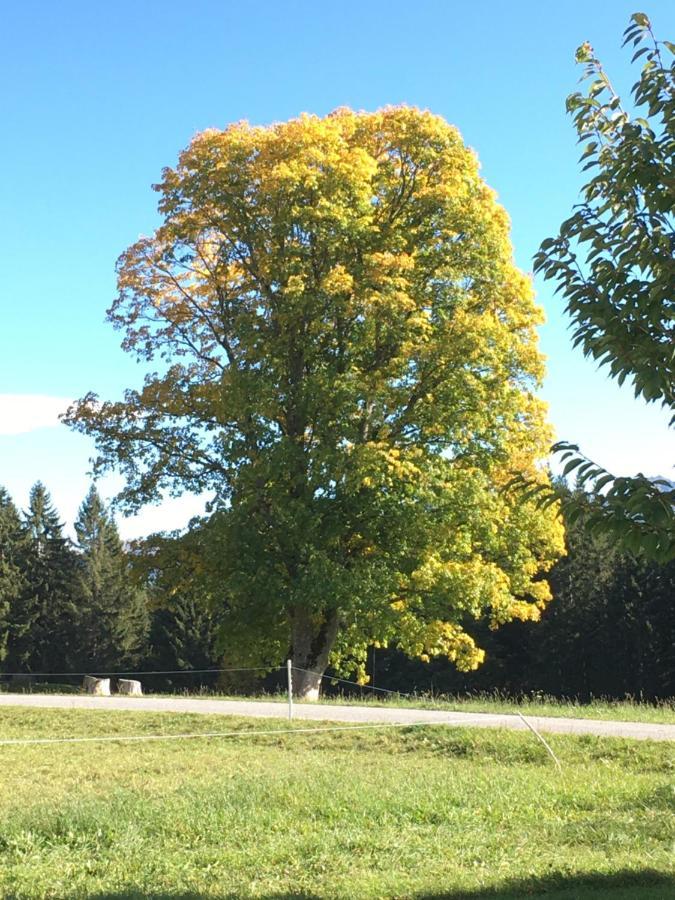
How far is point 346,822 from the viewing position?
8297 millimetres

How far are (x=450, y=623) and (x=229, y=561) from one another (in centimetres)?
543

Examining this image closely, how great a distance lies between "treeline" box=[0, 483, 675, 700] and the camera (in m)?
23.6

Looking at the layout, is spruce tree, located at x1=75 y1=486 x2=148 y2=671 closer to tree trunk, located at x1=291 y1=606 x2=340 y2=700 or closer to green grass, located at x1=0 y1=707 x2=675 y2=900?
tree trunk, located at x1=291 y1=606 x2=340 y2=700

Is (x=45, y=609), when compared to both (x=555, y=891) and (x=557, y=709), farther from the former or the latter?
(x=555, y=891)

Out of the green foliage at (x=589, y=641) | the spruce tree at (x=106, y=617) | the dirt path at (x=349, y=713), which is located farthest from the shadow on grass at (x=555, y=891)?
the spruce tree at (x=106, y=617)

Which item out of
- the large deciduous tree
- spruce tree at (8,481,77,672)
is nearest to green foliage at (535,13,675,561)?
the large deciduous tree

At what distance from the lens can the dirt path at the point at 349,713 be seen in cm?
1421

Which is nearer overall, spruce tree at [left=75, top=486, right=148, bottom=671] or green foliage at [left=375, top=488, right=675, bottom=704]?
green foliage at [left=375, top=488, right=675, bottom=704]

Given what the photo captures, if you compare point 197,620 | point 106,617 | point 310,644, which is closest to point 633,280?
point 310,644

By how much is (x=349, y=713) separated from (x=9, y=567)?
5076 cm

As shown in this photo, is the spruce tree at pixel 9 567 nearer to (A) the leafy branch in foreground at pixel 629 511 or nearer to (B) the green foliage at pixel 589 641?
(B) the green foliage at pixel 589 641

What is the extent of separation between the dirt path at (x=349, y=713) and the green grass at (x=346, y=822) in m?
1.10

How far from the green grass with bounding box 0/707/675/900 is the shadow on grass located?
0.02 metres

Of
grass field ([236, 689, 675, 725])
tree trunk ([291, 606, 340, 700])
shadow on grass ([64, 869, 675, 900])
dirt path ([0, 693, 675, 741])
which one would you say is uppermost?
Result: tree trunk ([291, 606, 340, 700])
